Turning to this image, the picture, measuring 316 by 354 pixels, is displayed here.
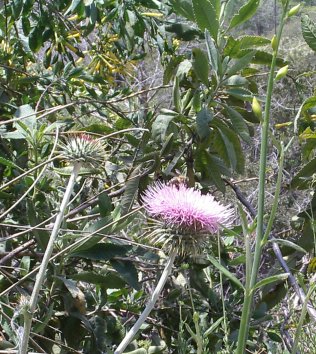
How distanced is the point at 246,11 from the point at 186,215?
720mm

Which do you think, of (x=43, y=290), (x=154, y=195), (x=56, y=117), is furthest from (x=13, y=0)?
(x=154, y=195)

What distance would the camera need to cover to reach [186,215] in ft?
4.44

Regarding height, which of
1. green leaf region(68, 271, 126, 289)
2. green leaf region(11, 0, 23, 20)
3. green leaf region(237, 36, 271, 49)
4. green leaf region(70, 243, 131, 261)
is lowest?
green leaf region(68, 271, 126, 289)

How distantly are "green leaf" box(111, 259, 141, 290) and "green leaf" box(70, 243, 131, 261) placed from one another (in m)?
0.06

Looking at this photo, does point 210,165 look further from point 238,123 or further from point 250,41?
point 250,41

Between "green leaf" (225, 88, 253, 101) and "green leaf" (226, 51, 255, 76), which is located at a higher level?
"green leaf" (226, 51, 255, 76)

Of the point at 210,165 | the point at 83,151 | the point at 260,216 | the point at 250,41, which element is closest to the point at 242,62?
the point at 250,41

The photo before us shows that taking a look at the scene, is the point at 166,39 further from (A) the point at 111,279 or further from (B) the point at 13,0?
(A) the point at 111,279

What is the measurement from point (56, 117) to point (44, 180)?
535 millimetres

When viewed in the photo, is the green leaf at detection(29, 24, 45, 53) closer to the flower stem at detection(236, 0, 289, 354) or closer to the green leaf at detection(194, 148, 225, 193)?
the green leaf at detection(194, 148, 225, 193)

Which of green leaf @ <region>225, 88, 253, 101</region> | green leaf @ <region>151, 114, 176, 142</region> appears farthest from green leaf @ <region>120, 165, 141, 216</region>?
green leaf @ <region>225, 88, 253, 101</region>

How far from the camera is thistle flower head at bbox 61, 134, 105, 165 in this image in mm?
1445

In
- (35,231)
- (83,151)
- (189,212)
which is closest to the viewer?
(189,212)

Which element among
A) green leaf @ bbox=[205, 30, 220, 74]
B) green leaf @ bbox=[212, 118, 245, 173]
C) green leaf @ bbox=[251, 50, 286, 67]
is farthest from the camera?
green leaf @ bbox=[251, 50, 286, 67]
